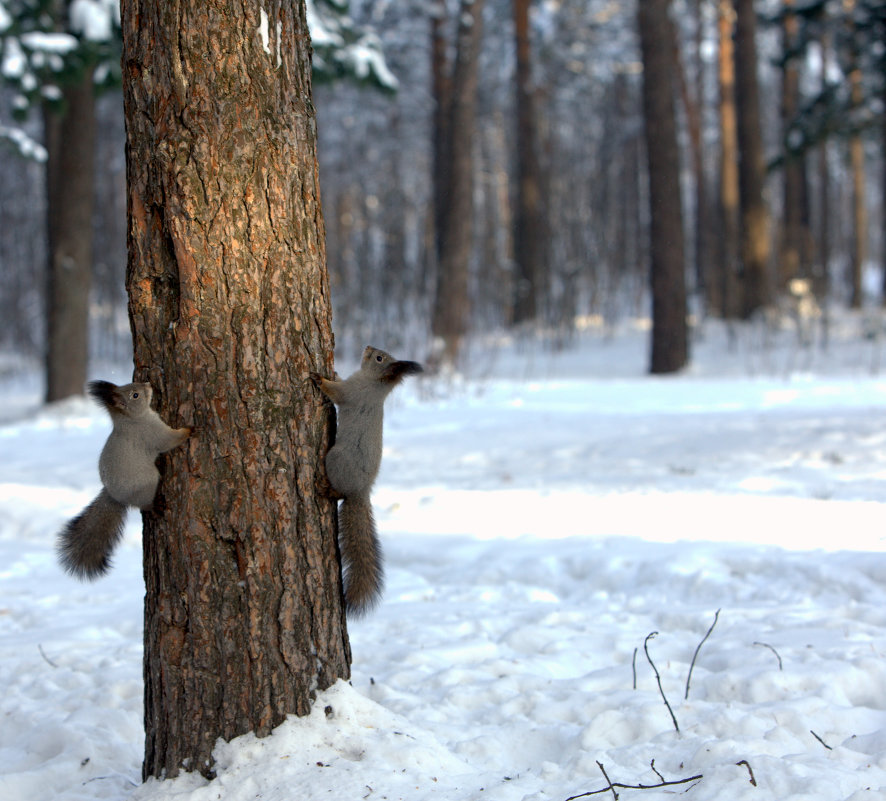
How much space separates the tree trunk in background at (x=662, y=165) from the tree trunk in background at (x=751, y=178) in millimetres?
5160

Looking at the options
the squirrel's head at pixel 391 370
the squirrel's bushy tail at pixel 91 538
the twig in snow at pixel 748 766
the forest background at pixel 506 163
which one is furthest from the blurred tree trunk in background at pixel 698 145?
the squirrel's bushy tail at pixel 91 538

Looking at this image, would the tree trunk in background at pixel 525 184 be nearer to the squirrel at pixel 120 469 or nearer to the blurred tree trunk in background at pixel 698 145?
the blurred tree trunk in background at pixel 698 145

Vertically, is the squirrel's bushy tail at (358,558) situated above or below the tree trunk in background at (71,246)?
below

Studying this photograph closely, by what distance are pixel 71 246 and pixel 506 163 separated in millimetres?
21708

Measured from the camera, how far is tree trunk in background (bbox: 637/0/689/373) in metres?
10.7

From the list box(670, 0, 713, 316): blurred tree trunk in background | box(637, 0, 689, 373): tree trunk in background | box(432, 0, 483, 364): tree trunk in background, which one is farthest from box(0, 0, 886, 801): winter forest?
box(670, 0, 713, 316): blurred tree trunk in background

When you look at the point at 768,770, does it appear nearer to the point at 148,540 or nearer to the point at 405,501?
the point at 148,540

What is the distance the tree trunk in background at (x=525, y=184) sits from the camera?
16750mm

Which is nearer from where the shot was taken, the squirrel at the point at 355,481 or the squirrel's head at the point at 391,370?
the squirrel at the point at 355,481

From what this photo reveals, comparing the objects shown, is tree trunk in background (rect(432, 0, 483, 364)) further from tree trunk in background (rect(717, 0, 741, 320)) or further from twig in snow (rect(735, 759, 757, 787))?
twig in snow (rect(735, 759, 757, 787))

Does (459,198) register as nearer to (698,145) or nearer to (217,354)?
(217,354)

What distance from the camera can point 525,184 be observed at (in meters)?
17.2

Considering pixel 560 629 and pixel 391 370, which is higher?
pixel 391 370

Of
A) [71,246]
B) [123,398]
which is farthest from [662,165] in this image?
[123,398]
